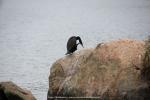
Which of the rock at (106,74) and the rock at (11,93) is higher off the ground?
the rock at (106,74)

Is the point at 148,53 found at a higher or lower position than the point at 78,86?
higher

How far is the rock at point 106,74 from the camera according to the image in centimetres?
1891

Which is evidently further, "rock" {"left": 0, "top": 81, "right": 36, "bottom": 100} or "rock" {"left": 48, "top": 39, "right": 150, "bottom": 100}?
"rock" {"left": 0, "top": 81, "right": 36, "bottom": 100}

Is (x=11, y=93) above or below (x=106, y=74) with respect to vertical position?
below

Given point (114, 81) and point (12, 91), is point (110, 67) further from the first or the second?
point (12, 91)

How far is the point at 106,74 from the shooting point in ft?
65.0

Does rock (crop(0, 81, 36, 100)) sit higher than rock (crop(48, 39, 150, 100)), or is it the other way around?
rock (crop(48, 39, 150, 100))

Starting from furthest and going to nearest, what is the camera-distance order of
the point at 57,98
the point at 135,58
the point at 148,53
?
the point at 57,98, the point at 135,58, the point at 148,53

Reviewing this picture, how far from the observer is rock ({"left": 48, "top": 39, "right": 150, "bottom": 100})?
1891 cm

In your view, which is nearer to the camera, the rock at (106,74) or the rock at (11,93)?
the rock at (106,74)

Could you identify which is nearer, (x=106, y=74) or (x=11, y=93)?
(x=106, y=74)

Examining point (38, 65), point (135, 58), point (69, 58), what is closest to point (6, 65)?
point (38, 65)

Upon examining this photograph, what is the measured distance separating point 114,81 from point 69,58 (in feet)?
11.7

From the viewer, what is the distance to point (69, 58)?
73.3 ft
